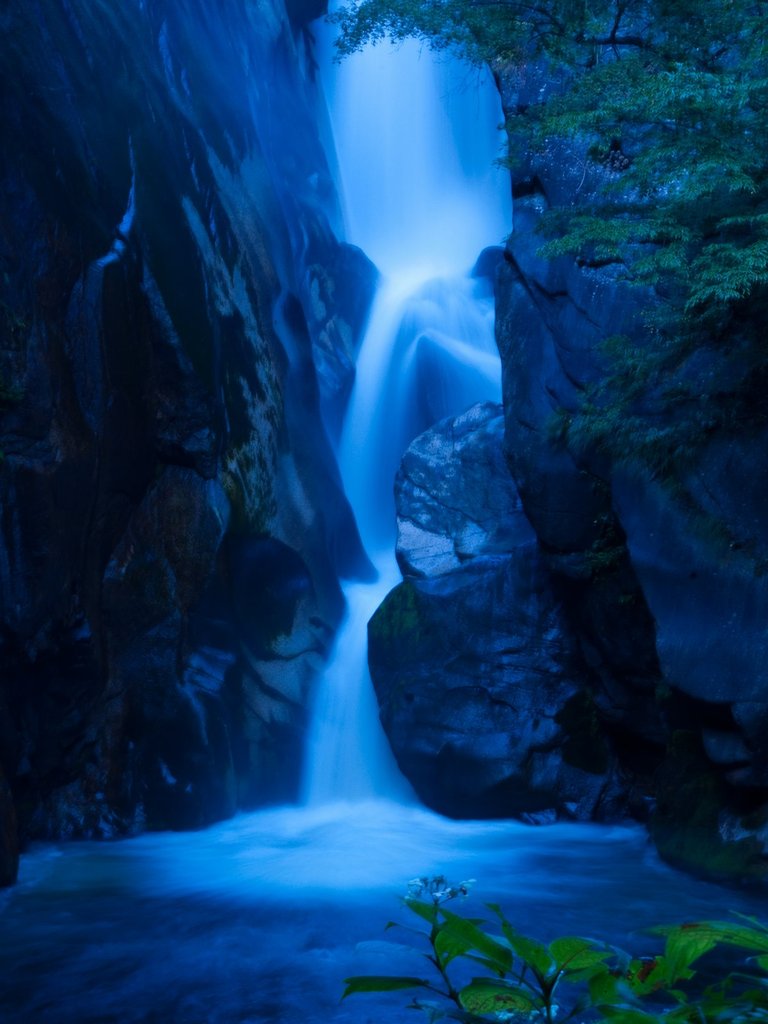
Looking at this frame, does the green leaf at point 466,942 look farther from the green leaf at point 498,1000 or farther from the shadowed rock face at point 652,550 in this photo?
the shadowed rock face at point 652,550

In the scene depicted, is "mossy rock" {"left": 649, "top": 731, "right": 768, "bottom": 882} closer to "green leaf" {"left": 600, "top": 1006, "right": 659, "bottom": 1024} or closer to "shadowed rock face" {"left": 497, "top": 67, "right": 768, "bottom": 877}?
"shadowed rock face" {"left": 497, "top": 67, "right": 768, "bottom": 877}

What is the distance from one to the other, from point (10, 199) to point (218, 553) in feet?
15.3

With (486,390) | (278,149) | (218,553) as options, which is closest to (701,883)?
(218,553)

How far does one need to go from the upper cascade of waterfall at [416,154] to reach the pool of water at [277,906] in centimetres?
2036

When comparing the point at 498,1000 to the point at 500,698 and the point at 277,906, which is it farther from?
the point at 500,698

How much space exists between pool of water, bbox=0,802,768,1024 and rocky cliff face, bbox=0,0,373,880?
3.06 ft

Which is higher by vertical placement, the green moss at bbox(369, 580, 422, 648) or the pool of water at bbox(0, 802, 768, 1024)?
the green moss at bbox(369, 580, 422, 648)

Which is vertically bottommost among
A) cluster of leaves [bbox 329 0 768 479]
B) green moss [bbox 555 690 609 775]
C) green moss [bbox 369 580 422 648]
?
green moss [bbox 555 690 609 775]

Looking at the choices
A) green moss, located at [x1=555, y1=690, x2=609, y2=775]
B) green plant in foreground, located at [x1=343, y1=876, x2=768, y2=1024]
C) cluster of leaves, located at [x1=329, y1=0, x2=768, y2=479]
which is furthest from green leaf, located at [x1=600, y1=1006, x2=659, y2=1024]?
green moss, located at [x1=555, y1=690, x2=609, y2=775]

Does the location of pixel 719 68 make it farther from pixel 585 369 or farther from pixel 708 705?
pixel 708 705

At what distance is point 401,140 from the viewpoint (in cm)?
3009

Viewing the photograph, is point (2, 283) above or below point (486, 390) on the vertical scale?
below

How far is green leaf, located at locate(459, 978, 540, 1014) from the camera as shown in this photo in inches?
49.0

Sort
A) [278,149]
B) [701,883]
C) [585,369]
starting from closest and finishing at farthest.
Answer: [701,883]
[585,369]
[278,149]
